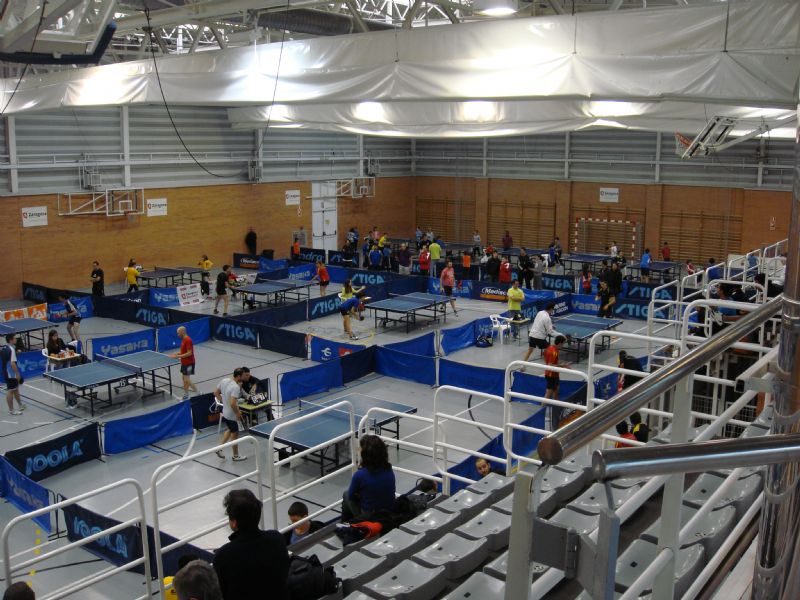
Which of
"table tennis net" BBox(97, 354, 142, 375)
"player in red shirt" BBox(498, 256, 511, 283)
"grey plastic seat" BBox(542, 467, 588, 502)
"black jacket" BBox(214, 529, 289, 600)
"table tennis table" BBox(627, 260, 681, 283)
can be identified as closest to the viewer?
"black jacket" BBox(214, 529, 289, 600)

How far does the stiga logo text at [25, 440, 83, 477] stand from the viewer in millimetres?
12086

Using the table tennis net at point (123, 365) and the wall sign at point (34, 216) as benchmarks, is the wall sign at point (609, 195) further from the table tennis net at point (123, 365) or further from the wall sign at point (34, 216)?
the table tennis net at point (123, 365)

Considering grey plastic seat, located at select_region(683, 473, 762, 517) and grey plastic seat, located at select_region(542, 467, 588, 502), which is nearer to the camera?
grey plastic seat, located at select_region(683, 473, 762, 517)

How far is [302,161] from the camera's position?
37.2m

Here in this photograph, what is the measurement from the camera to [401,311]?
21547 mm

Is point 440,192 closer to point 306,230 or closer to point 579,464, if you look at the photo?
point 306,230

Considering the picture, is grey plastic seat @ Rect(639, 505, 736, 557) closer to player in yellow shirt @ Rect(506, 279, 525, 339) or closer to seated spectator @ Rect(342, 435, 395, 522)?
seated spectator @ Rect(342, 435, 395, 522)

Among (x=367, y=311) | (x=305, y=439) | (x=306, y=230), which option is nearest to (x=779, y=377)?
(x=305, y=439)

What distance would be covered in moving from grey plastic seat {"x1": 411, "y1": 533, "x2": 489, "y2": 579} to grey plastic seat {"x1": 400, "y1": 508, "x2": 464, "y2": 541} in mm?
470

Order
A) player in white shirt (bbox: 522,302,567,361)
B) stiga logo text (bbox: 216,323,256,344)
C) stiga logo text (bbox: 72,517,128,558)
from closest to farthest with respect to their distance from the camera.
Answer: stiga logo text (bbox: 72,517,128,558), player in white shirt (bbox: 522,302,567,361), stiga logo text (bbox: 216,323,256,344)

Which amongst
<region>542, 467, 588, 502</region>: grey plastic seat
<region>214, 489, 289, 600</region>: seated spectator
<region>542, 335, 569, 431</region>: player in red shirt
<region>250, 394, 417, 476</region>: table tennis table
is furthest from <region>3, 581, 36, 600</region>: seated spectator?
<region>542, 335, 569, 431</region>: player in red shirt

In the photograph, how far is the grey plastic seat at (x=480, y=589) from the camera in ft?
13.5

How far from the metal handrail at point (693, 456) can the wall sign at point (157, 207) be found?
3126 centimetres

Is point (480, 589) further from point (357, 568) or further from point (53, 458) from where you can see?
point (53, 458)
